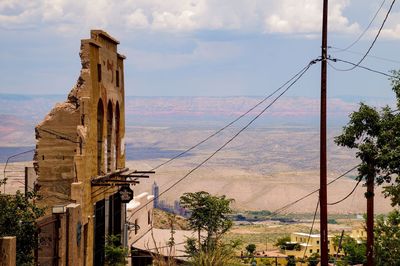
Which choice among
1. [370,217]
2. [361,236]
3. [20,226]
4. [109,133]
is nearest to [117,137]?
[109,133]

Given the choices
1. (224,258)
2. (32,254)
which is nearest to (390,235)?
(224,258)

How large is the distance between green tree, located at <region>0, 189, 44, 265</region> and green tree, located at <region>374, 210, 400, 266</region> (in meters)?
12.7

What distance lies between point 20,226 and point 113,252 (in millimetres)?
13750

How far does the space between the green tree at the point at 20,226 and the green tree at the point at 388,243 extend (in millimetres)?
12722

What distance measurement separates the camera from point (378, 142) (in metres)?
25.5

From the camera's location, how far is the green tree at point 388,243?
30156mm

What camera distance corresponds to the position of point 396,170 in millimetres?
24141

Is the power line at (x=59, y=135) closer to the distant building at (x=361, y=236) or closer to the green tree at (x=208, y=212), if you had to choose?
the green tree at (x=208, y=212)

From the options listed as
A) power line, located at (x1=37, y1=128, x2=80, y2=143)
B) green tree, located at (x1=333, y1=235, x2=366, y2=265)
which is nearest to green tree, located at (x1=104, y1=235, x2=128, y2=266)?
power line, located at (x1=37, y1=128, x2=80, y2=143)

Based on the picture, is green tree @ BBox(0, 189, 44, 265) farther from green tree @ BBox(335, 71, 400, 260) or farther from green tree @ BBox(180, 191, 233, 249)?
green tree @ BBox(180, 191, 233, 249)

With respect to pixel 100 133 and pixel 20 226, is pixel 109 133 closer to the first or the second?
pixel 100 133

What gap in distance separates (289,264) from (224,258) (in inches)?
829

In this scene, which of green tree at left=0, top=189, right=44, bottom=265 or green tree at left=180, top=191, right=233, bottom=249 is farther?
green tree at left=180, top=191, right=233, bottom=249

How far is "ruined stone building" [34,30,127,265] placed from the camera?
28.9 metres
